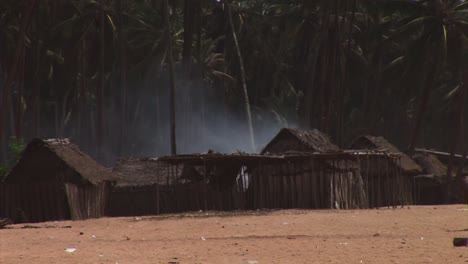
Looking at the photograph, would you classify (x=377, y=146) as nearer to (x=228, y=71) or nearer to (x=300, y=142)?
(x=300, y=142)

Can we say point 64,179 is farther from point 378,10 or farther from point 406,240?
point 378,10

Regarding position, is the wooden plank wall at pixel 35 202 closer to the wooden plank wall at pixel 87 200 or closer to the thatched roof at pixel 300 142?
the wooden plank wall at pixel 87 200

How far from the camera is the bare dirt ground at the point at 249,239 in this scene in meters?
16.3

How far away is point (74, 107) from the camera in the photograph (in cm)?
7162

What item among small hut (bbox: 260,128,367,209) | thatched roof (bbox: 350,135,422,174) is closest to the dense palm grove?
thatched roof (bbox: 350,135,422,174)

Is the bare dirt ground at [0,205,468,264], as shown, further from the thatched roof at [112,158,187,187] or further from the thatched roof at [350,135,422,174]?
the thatched roof at [350,135,422,174]

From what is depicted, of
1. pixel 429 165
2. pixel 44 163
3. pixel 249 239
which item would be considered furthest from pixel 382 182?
pixel 249 239

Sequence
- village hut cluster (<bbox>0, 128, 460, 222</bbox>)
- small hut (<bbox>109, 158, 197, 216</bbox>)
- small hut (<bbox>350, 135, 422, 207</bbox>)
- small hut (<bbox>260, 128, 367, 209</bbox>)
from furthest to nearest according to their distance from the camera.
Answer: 1. small hut (<bbox>350, 135, 422, 207</bbox>)
2. small hut (<bbox>109, 158, 197, 216</bbox>)
3. small hut (<bbox>260, 128, 367, 209</bbox>)
4. village hut cluster (<bbox>0, 128, 460, 222</bbox>)

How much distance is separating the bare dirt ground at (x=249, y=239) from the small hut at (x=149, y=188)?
14.0ft

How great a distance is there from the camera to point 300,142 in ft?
128

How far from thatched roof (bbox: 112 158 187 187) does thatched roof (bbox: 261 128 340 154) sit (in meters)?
4.25

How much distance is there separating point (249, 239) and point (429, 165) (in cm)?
3011

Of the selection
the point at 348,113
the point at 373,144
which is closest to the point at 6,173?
the point at 373,144

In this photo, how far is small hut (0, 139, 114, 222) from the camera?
104 feet
